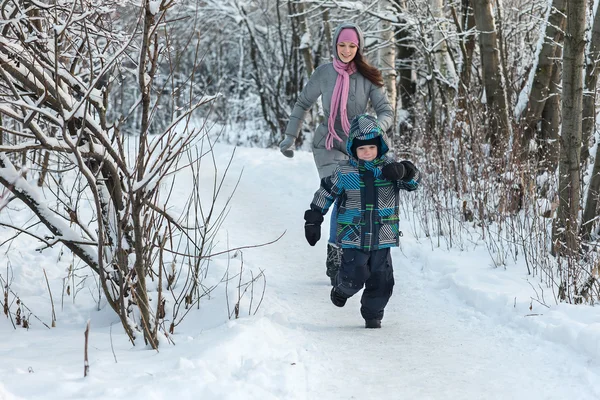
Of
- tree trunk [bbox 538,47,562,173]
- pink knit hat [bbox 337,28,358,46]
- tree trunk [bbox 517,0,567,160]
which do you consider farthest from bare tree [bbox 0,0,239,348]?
tree trunk [bbox 538,47,562,173]

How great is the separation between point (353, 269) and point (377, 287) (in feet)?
0.64

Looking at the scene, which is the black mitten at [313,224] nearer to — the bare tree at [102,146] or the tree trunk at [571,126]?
the bare tree at [102,146]

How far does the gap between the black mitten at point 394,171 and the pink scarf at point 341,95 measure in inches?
43.4

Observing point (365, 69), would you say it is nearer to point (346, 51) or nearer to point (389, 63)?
point (346, 51)

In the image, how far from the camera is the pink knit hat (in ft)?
16.1

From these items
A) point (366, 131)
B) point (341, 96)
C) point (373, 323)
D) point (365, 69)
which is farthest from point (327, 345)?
point (365, 69)

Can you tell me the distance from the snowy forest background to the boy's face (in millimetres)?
948

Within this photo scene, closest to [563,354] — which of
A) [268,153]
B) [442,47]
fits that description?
[442,47]

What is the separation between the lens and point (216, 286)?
4.55m

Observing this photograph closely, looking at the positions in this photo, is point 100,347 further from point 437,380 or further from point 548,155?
point 548,155

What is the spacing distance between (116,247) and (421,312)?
6.83 ft

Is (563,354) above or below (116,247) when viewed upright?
below

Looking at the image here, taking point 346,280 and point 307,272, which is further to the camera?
point 307,272

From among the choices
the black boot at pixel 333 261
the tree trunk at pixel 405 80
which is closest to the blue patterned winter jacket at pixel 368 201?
the black boot at pixel 333 261
